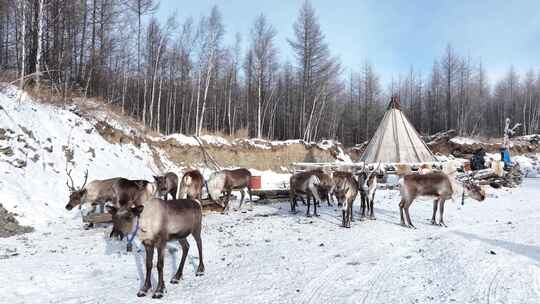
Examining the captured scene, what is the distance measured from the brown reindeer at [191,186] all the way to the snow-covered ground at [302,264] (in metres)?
1.06

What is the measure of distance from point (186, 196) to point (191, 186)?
335 millimetres

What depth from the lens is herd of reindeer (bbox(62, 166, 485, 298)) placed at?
19.0ft

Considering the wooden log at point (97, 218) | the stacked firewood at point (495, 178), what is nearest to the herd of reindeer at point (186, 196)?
the wooden log at point (97, 218)

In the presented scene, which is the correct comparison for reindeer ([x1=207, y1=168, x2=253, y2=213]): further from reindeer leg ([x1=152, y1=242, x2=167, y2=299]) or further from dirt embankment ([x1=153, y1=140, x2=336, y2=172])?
dirt embankment ([x1=153, y1=140, x2=336, y2=172])

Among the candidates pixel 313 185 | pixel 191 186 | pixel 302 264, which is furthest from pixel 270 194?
pixel 302 264

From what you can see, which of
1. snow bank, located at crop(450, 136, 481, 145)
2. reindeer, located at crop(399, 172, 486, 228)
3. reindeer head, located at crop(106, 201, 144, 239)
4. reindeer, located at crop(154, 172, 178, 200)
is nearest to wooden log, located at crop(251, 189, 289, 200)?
reindeer, located at crop(154, 172, 178, 200)

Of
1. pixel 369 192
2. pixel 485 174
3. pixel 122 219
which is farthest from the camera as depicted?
pixel 485 174

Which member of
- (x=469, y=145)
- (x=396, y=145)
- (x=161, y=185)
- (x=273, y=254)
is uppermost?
(x=469, y=145)

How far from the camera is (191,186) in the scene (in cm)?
1152

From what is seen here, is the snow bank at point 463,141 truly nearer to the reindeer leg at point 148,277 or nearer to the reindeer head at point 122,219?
the reindeer head at point 122,219

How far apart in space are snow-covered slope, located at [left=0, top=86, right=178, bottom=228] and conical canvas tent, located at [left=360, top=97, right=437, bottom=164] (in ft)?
47.8

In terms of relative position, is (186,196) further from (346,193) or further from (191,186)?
(346,193)

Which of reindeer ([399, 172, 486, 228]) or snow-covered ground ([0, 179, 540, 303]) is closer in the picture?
snow-covered ground ([0, 179, 540, 303])

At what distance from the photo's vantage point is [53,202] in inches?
442
